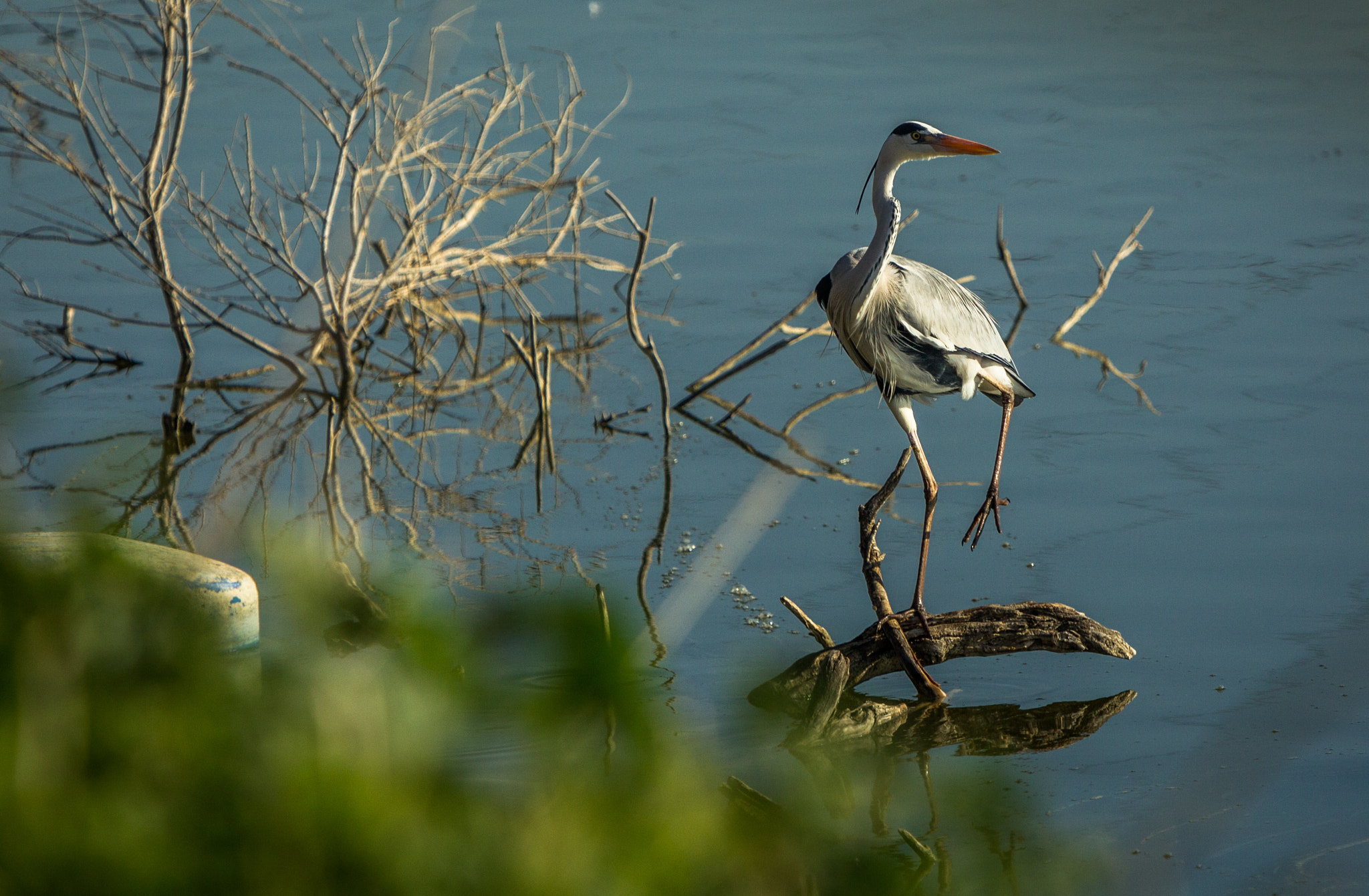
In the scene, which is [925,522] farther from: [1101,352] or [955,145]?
[1101,352]

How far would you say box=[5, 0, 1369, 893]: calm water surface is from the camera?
199 inches

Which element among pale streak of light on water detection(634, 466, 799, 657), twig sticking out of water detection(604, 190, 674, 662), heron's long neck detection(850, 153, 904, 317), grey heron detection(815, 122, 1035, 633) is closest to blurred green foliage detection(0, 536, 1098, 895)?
heron's long neck detection(850, 153, 904, 317)

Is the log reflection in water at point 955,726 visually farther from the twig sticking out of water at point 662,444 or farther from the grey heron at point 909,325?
the twig sticking out of water at point 662,444

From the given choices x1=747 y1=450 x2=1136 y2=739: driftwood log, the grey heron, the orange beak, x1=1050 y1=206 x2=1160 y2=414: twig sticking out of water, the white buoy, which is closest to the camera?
the white buoy

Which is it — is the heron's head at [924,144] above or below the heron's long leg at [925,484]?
above

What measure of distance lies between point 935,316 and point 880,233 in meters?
0.47

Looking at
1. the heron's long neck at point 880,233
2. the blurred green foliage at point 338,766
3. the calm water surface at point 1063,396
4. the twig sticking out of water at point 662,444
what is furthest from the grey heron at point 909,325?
the blurred green foliage at point 338,766

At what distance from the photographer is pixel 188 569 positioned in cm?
413

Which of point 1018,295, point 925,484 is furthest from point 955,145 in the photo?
point 1018,295

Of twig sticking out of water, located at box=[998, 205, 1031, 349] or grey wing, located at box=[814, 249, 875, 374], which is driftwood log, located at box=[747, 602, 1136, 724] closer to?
grey wing, located at box=[814, 249, 875, 374]

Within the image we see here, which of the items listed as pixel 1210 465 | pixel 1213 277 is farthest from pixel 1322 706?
pixel 1213 277

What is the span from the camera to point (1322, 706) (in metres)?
5.30

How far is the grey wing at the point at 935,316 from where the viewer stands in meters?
5.01

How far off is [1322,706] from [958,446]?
10.6 ft
